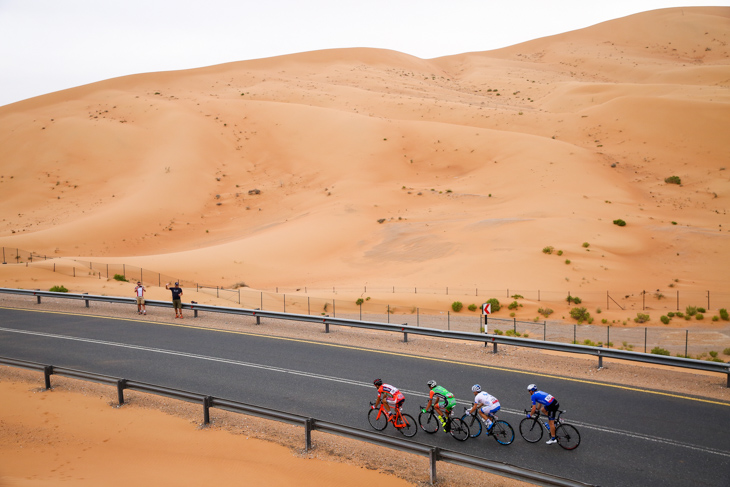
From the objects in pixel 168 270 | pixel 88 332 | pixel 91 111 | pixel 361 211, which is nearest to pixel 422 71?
pixel 91 111

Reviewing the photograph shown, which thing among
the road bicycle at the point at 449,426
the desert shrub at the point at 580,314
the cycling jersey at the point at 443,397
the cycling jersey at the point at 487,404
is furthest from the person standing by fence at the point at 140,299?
the desert shrub at the point at 580,314

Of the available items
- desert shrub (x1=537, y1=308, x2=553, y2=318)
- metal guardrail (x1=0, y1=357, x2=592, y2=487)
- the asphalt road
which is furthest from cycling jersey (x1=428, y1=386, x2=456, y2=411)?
desert shrub (x1=537, y1=308, x2=553, y2=318)

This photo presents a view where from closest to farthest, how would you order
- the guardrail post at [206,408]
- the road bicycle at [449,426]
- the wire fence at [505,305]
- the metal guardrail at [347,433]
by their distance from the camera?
the metal guardrail at [347,433], the road bicycle at [449,426], the guardrail post at [206,408], the wire fence at [505,305]

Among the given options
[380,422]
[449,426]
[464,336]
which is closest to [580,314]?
[464,336]

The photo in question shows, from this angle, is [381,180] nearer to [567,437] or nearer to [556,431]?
[556,431]

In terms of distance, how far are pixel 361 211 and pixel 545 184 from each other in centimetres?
2104

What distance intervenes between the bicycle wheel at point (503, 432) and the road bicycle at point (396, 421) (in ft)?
5.45

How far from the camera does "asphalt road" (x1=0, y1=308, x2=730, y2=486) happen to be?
387 inches

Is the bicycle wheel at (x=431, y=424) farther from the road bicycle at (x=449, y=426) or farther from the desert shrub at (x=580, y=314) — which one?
the desert shrub at (x=580, y=314)

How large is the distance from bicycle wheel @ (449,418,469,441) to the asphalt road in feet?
0.43

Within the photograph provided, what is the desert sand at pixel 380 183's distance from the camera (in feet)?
130

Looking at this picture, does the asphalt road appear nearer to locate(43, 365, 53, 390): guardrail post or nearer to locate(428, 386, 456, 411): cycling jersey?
locate(428, 386, 456, 411): cycling jersey

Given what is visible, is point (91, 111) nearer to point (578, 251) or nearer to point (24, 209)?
point (24, 209)

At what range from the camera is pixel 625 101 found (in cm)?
7931
